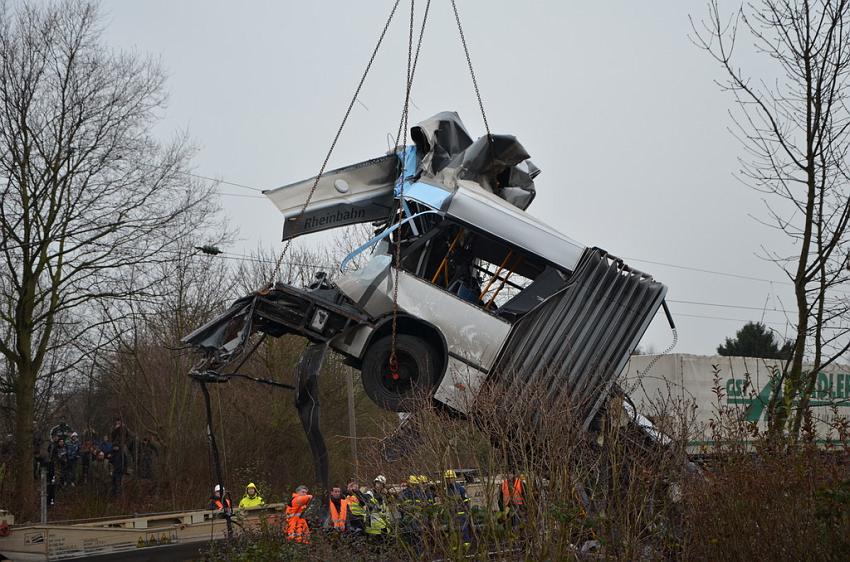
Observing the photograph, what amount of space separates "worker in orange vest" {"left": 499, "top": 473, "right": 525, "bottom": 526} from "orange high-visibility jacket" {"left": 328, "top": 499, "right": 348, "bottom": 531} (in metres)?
4.23

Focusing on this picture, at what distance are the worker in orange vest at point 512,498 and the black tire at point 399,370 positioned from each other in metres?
2.89

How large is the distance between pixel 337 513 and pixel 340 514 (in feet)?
0.32

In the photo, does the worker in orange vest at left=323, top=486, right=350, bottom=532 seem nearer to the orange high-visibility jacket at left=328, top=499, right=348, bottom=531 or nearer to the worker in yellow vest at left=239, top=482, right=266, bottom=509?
the orange high-visibility jacket at left=328, top=499, right=348, bottom=531

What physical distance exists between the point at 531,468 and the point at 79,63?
20499 millimetres

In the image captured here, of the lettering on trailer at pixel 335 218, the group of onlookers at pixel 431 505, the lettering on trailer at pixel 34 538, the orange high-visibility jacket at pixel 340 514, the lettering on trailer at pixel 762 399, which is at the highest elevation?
the lettering on trailer at pixel 335 218

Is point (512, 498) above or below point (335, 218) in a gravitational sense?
below

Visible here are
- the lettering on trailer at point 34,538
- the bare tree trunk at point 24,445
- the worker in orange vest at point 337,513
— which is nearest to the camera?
the worker in orange vest at point 337,513

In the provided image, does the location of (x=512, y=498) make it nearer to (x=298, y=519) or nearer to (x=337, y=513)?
(x=298, y=519)

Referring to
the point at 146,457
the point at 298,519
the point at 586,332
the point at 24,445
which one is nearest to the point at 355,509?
the point at 298,519

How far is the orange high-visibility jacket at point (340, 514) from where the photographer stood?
12.6 metres

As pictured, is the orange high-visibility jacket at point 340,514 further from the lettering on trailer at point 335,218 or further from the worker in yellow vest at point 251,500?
the lettering on trailer at point 335,218

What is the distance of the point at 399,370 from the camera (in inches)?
452

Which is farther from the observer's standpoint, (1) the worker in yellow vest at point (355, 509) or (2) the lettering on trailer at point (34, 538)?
(2) the lettering on trailer at point (34, 538)

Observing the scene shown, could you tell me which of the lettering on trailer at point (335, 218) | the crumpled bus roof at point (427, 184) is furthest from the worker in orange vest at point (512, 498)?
the lettering on trailer at point (335, 218)
